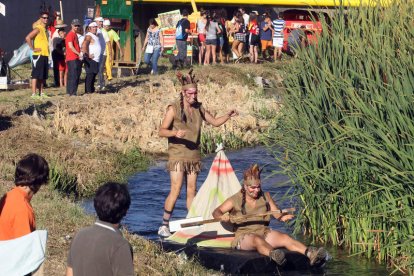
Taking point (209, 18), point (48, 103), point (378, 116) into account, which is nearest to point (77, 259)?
point (378, 116)

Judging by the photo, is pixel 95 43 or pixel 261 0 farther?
pixel 261 0

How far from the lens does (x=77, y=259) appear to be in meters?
5.91

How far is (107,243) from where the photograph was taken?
5.81 metres

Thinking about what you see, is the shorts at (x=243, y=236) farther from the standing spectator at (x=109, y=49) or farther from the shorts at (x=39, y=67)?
the standing spectator at (x=109, y=49)

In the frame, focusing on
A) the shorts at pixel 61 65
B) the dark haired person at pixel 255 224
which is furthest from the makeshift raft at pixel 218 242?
the shorts at pixel 61 65

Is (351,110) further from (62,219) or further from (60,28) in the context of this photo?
(60,28)

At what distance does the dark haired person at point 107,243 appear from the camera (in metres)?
5.80

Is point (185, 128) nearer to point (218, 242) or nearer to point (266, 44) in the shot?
point (218, 242)

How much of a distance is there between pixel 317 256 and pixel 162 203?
201 inches

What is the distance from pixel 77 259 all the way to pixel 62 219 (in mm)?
5268

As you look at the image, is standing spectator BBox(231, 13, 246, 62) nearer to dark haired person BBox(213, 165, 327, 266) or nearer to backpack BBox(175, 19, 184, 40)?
backpack BBox(175, 19, 184, 40)

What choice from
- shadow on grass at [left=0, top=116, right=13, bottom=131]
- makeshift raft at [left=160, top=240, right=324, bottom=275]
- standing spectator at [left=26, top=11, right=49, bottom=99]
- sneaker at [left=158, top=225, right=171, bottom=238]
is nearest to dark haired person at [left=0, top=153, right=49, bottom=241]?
makeshift raft at [left=160, top=240, right=324, bottom=275]

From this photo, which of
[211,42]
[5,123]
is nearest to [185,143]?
[5,123]

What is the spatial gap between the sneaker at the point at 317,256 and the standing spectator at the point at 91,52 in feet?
41.1
